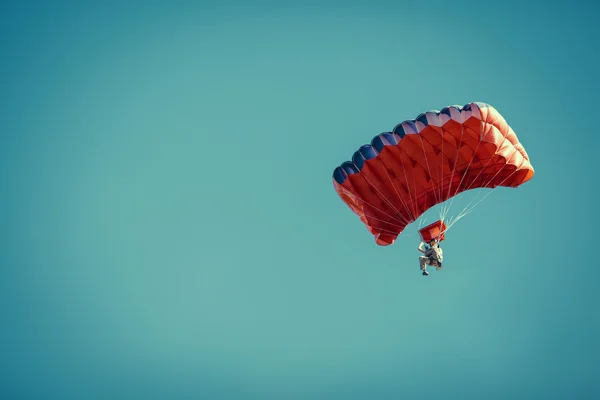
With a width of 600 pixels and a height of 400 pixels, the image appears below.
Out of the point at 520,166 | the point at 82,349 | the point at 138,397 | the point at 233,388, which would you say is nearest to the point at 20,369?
the point at 82,349

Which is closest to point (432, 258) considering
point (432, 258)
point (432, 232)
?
point (432, 258)

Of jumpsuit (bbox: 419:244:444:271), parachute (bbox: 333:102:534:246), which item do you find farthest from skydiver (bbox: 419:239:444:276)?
parachute (bbox: 333:102:534:246)

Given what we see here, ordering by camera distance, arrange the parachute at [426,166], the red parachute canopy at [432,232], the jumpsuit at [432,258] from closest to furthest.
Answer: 1. the parachute at [426,166]
2. the jumpsuit at [432,258]
3. the red parachute canopy at [432,232]

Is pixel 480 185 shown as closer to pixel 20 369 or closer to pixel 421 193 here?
pixel 421 193

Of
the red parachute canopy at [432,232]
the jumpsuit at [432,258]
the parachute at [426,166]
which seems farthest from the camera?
the red parachute canopy at [432,232]

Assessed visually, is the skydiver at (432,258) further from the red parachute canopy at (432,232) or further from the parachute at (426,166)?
the parachute at (426,166)

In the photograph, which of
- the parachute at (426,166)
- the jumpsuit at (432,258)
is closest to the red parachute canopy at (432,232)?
the parachute at (426,166)

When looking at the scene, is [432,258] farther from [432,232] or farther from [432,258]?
[432,232]

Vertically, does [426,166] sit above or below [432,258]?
above

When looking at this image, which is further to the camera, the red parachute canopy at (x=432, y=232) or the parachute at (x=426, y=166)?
the red parachute canopy at (x=432, y=232)
